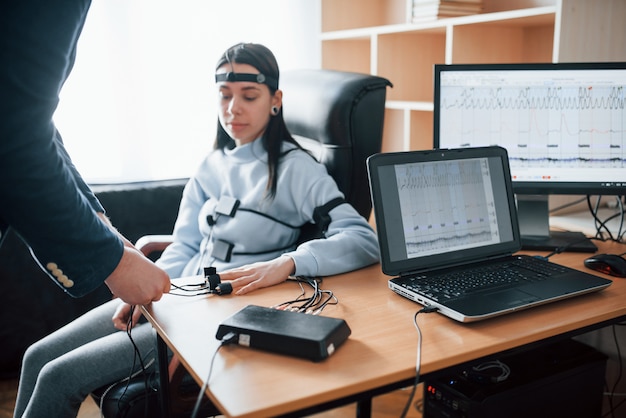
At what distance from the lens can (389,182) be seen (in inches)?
50.1

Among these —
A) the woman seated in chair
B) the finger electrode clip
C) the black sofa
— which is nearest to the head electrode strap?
the woman seated in chair

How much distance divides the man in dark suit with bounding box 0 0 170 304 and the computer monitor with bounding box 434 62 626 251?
1.00m

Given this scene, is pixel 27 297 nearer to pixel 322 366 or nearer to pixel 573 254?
pixel 322 366

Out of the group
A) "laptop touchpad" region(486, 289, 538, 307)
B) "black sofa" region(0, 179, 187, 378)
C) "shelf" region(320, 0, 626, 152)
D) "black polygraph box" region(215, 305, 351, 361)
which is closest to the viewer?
"black polygraph box" region(215, 305, 351, 361)

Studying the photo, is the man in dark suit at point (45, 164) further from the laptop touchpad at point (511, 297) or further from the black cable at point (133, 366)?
the laptop touchpad at point (511, 297)

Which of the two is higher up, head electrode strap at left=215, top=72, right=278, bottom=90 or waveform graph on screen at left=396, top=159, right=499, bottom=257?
head electrode strap at left=215, top=72, right=278, bottom=90

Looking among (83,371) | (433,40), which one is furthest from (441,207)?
(433,40)

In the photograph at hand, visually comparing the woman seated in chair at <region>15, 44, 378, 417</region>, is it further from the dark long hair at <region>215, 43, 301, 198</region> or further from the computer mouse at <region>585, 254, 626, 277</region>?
the computer mouse at <region>585, 254, 626, 277</region>

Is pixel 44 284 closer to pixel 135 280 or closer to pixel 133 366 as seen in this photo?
pixel 133 366

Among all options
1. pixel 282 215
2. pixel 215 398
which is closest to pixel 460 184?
pixel 282 215

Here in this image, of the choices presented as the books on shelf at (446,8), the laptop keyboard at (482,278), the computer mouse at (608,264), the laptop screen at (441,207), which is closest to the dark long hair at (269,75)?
the laptop screen at (441,207)

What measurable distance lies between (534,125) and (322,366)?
102 cm

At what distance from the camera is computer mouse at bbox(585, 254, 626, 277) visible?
1.36 meters

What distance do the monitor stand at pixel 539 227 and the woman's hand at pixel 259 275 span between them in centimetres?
68
